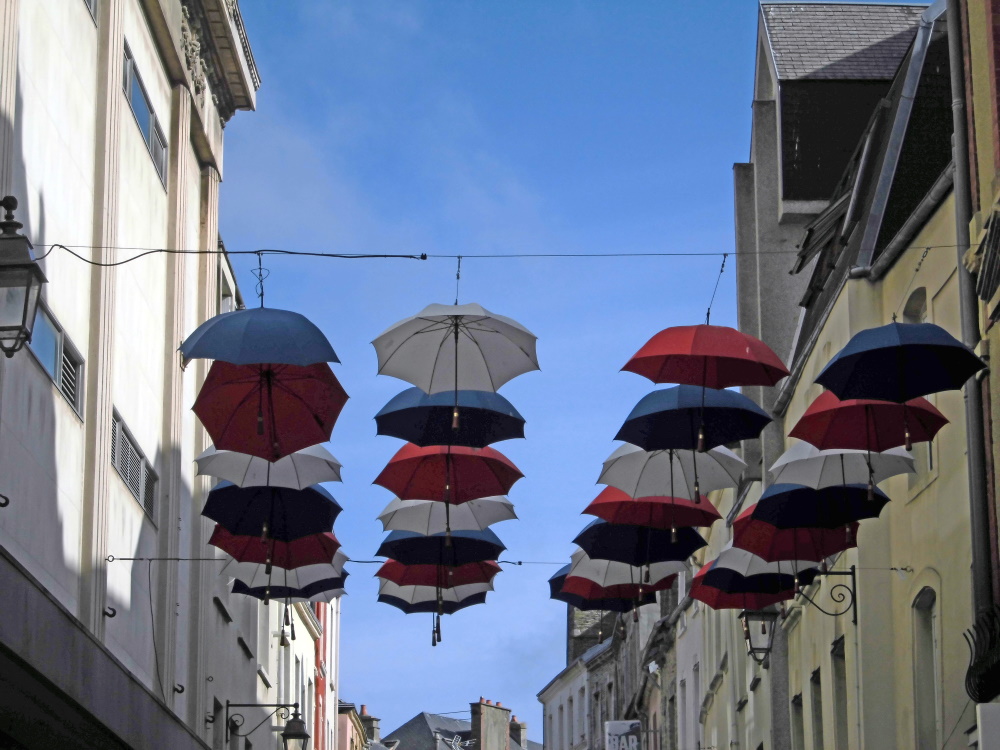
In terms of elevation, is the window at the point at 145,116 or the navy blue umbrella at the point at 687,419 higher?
the window at the point at 145,116

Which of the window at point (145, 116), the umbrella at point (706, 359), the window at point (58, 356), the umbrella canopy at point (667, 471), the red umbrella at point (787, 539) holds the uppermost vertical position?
the window at point (145, 116)

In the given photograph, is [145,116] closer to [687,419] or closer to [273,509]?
[273,509]

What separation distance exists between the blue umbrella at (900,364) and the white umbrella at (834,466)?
8.03ft

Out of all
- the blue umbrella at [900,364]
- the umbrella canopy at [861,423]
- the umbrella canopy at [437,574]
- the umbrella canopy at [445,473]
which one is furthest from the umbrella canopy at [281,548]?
the blue umbrella at [900,364]

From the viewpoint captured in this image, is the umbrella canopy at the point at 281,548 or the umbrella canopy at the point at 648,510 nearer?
the umbrella canopy at the point at 648,510

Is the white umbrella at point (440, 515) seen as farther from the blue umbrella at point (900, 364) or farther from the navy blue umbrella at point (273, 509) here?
the blue umbrella at point (900, 364)

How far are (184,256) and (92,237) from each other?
6366mm

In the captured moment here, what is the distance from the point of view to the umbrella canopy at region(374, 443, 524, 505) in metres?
18.5

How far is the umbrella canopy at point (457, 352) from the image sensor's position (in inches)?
631

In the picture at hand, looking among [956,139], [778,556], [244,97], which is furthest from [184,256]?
[956,139]

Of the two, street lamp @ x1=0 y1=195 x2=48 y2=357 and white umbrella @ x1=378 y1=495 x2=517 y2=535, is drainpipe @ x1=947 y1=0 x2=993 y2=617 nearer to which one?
white umbrella @ x1=378 y1=495 x2=517 y2=535

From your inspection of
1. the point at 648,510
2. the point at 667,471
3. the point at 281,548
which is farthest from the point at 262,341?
the point at 648,510

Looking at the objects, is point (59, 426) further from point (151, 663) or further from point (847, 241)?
point (847, 241)

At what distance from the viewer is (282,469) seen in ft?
62.3
